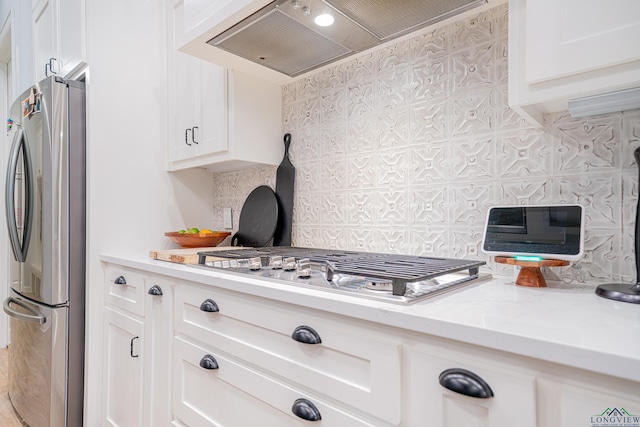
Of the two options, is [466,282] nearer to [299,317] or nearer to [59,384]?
[299,317]

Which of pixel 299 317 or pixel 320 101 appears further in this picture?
pixel 320 101

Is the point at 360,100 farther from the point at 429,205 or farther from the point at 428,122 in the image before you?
the point at 429,205

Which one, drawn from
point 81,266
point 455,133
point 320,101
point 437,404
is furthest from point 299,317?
point 81,266

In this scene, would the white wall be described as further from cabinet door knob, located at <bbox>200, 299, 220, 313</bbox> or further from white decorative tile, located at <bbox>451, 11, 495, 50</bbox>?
white decorative tile, located at <bbox>451, 11, 495, 50</bbox>

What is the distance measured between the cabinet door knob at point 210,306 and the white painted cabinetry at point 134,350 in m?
0.28

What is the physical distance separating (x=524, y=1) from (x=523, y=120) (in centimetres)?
35

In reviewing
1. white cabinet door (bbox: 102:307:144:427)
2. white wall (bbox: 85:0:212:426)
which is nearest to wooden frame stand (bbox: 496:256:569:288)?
white cabinet door (bbox: 102:307:144:427)

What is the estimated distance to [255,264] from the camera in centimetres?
114

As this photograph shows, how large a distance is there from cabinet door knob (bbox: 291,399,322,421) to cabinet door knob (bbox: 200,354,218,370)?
0.34 metres

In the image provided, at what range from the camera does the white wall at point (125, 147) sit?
1.73 m

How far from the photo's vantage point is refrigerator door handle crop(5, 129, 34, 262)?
5.92 feet

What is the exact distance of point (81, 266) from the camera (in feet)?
5.77

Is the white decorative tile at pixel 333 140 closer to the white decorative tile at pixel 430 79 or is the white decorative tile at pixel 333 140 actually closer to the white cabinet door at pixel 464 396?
the white decorative tile at pixel 430 79

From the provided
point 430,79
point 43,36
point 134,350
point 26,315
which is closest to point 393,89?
point 430,79
